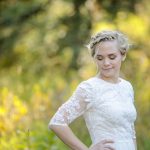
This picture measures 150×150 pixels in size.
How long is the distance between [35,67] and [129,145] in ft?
32.9

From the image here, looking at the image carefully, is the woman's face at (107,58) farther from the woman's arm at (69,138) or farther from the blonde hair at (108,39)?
the woman's arm at (69,138)

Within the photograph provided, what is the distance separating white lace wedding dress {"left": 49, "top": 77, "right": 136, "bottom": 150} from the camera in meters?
3.75

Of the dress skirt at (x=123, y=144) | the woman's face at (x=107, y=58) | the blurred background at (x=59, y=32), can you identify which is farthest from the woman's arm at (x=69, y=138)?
the blurred background at (x=59, y=32)

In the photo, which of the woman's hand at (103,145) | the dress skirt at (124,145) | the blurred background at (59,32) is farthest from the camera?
the blurred background at (59,32)

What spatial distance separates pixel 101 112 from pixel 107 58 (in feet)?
0.96

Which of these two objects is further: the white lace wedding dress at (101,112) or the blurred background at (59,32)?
the blurred background at (59,32)

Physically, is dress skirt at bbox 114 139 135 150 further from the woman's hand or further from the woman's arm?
the woman's arm

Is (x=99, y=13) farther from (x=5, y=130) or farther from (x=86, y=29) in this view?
(x=5, y=130)

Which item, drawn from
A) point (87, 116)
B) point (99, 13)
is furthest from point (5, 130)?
point (99, 13)

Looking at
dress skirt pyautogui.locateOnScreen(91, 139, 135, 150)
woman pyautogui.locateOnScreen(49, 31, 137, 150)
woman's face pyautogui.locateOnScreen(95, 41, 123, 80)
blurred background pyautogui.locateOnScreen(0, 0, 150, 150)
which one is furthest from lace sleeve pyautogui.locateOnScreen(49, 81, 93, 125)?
blurred background pyautogui.locateOnScreen(0, 0, 150, 150)

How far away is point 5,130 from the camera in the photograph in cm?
672

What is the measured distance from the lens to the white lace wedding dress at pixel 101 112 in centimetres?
375

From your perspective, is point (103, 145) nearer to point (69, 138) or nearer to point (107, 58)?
point (69, 138)

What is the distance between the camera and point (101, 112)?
3760 mm
